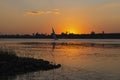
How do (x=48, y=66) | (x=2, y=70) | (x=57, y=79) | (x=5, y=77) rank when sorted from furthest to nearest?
(x=48, y=66), (x=2, y=70), (x=5, y=77), (x=57, y=79)

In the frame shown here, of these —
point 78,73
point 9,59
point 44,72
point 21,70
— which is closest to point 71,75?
point 78,73

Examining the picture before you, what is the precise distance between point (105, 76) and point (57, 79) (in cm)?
344

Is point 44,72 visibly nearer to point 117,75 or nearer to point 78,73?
point 78,73

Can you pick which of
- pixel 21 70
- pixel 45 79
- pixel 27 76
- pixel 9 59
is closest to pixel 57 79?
pixel 45 79

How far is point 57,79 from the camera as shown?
19969 millimetres

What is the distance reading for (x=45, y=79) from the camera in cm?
2019

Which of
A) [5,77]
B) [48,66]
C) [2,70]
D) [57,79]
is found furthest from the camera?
[48,66]

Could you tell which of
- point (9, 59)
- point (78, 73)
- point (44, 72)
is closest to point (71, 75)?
point (78, 73)

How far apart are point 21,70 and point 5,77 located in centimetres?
224

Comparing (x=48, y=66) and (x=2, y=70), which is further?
(x=48, y=66)

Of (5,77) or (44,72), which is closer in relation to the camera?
(5,77)

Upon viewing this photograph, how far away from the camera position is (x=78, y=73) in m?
22.7

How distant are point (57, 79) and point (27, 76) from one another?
2.50 m

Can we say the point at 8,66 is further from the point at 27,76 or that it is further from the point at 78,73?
the point at 78,73
